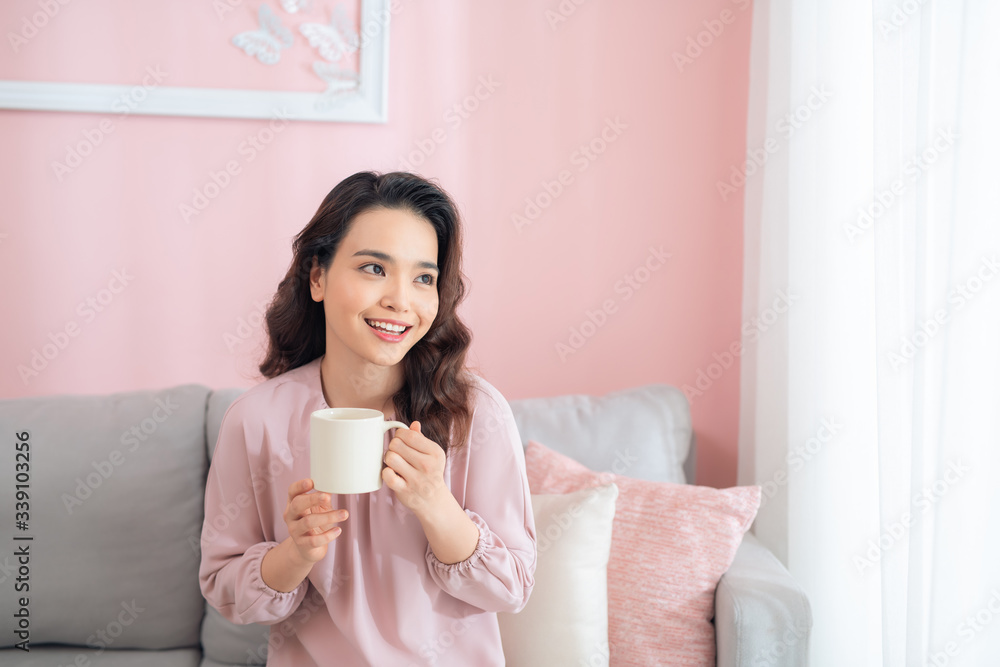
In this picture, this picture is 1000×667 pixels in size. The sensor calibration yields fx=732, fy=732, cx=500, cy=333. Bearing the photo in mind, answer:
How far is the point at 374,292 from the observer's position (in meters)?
1.06

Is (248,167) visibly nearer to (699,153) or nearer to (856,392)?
(699,153)

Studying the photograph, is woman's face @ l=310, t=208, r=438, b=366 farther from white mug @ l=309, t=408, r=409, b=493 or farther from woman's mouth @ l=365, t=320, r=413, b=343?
white mug @ l=309, t=408, r=409, b=493

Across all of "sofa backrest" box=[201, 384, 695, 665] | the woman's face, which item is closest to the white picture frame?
"sofa backrest" box=[201, 384, 695, 665]

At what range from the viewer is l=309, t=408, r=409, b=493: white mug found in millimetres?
904

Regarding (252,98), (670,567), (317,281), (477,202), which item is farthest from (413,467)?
(252,98)

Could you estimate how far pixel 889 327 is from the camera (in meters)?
1.25

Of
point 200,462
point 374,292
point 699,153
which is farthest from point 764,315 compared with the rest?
point 200,462

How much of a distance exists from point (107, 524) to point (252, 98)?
3.86 ft

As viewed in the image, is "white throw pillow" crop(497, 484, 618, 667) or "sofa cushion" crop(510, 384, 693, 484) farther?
"sofa cushion" crop(510, 384, 693, 484)

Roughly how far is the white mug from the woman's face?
0.55 ft

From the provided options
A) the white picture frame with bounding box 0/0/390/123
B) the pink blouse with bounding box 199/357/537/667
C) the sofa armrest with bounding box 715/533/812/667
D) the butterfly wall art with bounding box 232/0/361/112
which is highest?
the butterfly wall art with bounding box 232/0/361/112

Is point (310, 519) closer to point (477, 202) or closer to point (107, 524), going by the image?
point (107, 524)

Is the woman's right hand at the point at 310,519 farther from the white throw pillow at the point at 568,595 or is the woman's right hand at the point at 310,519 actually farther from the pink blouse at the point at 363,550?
the white throw pillow at the point at 568,595

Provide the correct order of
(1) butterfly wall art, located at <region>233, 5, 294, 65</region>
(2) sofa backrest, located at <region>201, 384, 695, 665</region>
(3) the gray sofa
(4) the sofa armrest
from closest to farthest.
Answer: (4) the sofa armrest → (3) the gray sofa → (2) sofa backrest, located at <region>201, 384, 695, 665</region> → (1) butterfly wall art, located at <region>233, 5, 294, 65</region>
